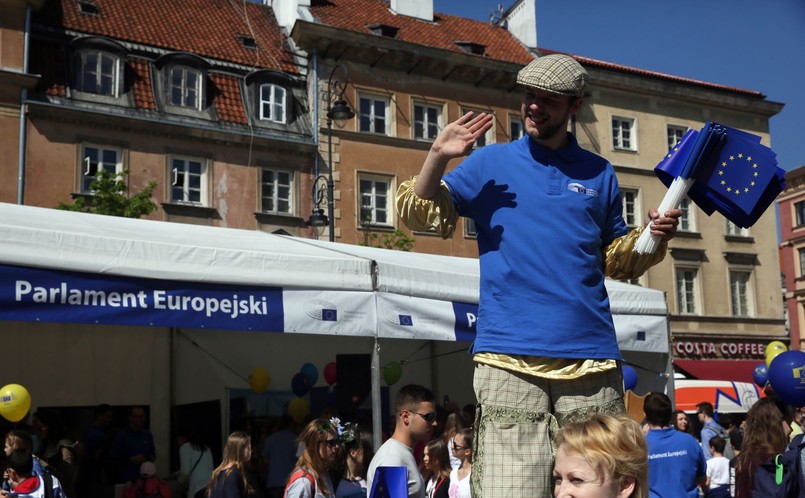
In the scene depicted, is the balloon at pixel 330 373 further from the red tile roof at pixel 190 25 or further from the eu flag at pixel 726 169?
the red tile roof at pixel 190 25

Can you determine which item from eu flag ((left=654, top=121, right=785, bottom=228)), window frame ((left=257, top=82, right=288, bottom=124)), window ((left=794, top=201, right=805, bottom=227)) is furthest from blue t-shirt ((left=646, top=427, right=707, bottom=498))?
window ((left=794, top=201, right=805, bottom=227))

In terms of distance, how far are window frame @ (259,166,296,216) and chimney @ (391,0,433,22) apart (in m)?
8.65

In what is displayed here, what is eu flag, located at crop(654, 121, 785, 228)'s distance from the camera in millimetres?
3096

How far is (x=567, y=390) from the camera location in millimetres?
3021

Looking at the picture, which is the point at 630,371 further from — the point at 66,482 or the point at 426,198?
the point at 426,198

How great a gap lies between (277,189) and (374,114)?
4.24 metres

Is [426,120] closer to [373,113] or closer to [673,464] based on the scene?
[373,113]

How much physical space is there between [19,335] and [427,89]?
20579 mm

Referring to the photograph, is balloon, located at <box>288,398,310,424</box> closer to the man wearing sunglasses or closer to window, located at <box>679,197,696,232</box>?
the man wearing sunglasses

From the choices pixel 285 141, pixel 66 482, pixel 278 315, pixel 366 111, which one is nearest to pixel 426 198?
pixel 278 315

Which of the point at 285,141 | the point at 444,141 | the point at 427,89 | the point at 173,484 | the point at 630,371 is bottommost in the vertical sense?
the point at 173,484

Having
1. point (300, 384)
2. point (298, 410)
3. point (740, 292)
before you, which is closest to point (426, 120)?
point (740, 292)

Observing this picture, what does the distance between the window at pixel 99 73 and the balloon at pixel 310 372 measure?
570 inches

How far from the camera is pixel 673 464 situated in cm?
771
